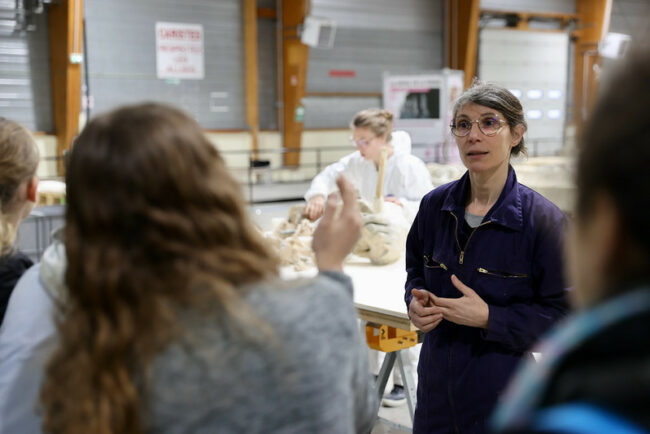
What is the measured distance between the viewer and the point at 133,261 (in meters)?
0.99

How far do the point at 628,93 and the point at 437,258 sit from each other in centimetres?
154

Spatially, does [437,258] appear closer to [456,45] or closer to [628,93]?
[628,93]

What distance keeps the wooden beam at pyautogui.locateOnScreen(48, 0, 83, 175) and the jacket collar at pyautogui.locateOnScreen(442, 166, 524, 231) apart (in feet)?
27.2

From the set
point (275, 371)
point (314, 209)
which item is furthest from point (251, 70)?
point (275, 371)

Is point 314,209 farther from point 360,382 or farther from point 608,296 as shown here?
point 608,296

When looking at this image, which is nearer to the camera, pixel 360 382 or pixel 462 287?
pixel 360 382

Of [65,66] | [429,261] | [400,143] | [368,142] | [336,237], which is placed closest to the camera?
[336,237]

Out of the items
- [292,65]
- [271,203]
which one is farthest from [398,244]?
[292,65]

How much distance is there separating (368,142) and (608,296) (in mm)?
4314

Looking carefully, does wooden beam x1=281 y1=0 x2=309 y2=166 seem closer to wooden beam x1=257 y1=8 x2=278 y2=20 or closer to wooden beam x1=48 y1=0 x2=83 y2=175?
wooden beam x1=257 y1=8 x2=278 y2=20

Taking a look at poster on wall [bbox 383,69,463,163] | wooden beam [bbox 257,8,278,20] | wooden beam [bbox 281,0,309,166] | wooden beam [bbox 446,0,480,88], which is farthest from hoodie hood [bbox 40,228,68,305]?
wooden beam [bbox 446,0,480,88]

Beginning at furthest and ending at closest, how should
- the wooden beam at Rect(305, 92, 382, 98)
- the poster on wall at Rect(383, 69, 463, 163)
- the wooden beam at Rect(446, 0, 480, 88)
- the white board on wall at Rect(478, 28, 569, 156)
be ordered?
the white board on wall at Rect(478, 28, 569, 156), the wooden beam at Rect(446, 0, 480, 88), the wooden beam at Rect(305, 92, 382, 98), the poster on wall at Rect(383, 69, 463, 163)

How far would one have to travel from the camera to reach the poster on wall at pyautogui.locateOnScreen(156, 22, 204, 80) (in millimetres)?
10820

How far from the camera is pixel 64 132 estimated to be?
998cm
